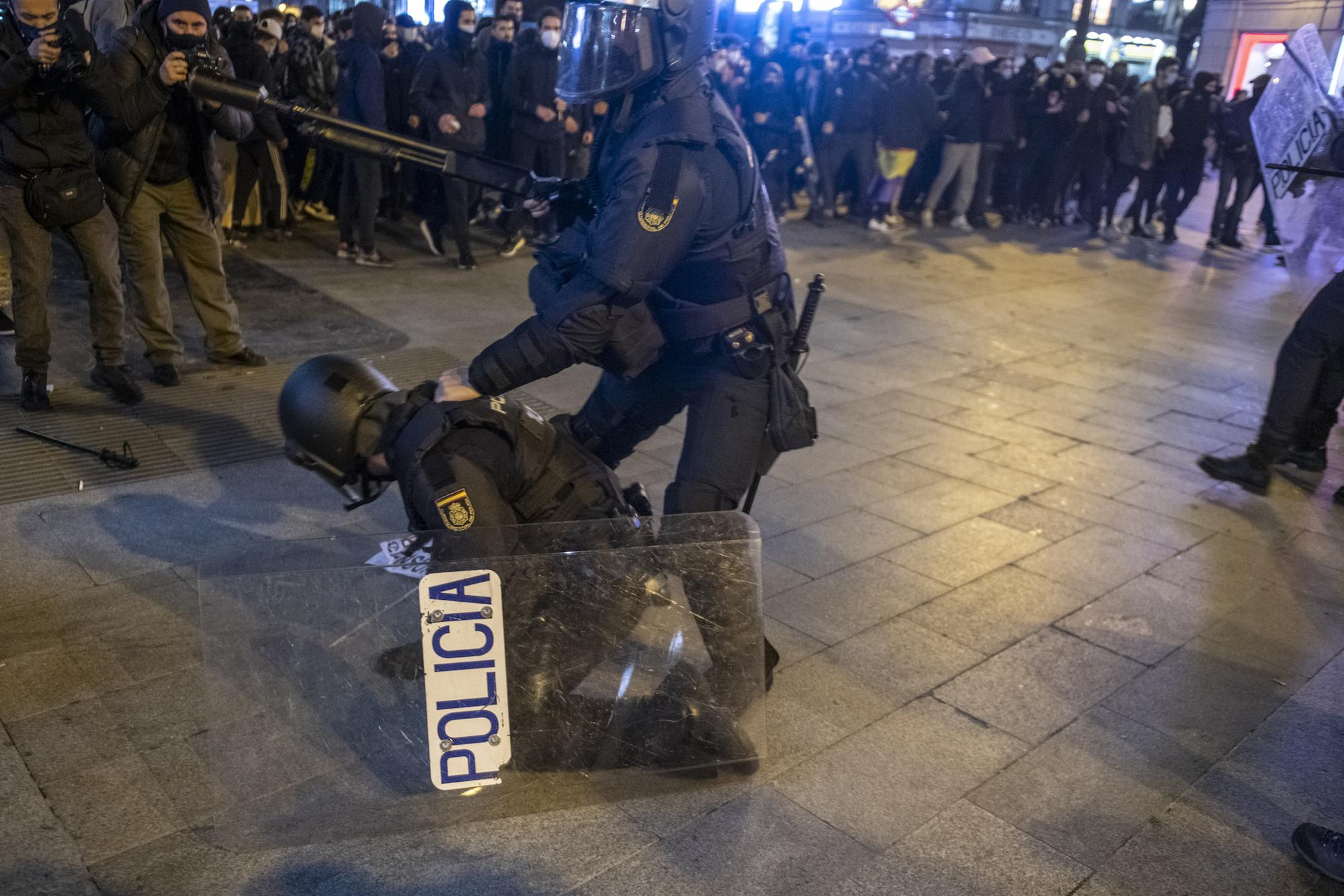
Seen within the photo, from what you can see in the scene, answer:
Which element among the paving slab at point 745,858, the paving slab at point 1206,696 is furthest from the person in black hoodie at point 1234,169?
the paving slab at point 745,858

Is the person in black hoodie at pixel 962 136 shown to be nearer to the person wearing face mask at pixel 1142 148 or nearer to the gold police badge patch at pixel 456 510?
the person wearing face mask at pixel 1142 148

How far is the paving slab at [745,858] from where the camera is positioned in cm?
247

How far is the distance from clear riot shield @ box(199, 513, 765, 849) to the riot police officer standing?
1.50 feet

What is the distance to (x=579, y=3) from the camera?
116 inches

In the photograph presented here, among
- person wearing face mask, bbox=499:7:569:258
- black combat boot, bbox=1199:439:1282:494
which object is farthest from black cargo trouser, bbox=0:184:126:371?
black combat boot, bbox=1199:439:1282:494

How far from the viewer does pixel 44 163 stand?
4742 millimetres

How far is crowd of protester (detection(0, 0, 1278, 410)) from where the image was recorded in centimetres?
487

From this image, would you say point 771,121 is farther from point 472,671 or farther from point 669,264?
point 472,671

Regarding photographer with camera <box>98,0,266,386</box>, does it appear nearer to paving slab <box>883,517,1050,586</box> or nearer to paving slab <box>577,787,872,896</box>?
paving slab <box>883,517,1050,586</box>

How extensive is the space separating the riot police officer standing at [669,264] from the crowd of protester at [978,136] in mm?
9270

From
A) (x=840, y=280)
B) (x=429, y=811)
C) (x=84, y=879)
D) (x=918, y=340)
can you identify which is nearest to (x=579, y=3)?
(x=429, y=811)

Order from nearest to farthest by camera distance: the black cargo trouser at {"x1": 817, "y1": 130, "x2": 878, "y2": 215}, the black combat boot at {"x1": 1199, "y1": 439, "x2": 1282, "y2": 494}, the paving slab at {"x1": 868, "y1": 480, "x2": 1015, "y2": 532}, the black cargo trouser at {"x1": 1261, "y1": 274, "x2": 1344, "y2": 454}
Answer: the paving slab at {"x1": 868, "y1": 480, "x2": 1015, "y2": 532}, the black cargo trouser at {"x1": 1261, "y1": 274, "x2": 1344, "y2": 454}, the black combat boot at {"x1": 1199, "y1": 439, "x2": 1282, "y2": 494}, the black cargo trouser at {"x1": 817, "y1": 130, "x2": 878, "y2": 215}

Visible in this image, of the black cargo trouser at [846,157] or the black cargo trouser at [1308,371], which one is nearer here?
the black cargo trouser at [1308,371]

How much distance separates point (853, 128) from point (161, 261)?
8532mm
